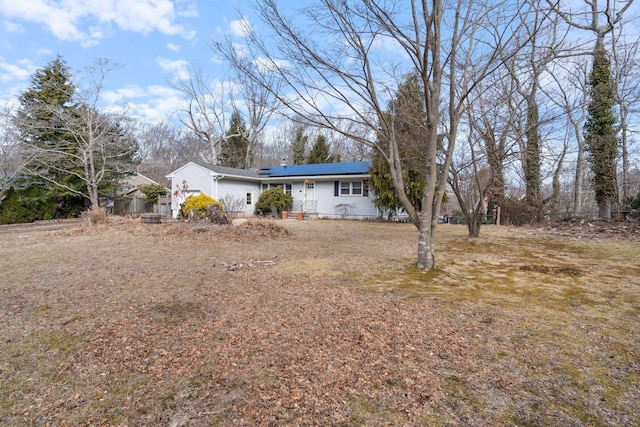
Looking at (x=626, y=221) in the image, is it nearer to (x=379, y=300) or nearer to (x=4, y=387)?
(x=379, y=300)

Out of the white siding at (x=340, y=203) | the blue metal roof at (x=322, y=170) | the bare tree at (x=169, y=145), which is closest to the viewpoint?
the white siding at (x=340, y=203)

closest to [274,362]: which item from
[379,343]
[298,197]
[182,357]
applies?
[182,357]

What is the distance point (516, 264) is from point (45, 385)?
723 cm

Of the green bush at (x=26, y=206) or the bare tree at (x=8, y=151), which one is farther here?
the green bush at (x=26, y=206)

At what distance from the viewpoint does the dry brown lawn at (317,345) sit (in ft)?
6.38

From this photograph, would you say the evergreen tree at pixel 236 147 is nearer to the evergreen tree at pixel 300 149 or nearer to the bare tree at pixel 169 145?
the evergreen tree at pixel 300 149

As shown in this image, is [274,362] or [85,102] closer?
[274,362]

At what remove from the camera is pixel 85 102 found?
17094 millimetres

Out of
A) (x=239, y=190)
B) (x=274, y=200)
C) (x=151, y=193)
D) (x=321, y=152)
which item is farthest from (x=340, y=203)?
(x=151, y=193)

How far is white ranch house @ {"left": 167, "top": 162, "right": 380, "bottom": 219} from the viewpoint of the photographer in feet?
63.5

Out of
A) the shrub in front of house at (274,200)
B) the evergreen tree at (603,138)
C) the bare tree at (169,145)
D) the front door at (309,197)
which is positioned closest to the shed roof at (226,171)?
the shrub in front of house at (274,200)

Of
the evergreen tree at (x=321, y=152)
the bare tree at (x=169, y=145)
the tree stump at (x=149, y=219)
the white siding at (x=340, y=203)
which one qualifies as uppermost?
the bare tree at (x=169, y=145)

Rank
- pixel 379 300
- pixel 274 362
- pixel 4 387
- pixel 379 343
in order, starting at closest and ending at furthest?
1. pixel 4 387
2. pixel 274 362
3. pixel 379 343
4. pixel 379 300

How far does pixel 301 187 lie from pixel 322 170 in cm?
190
